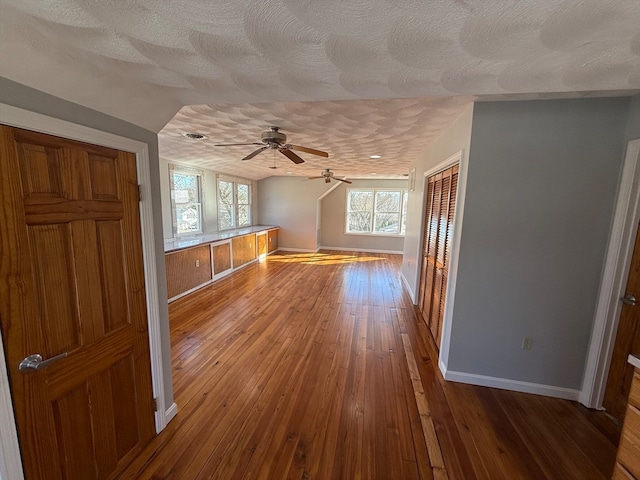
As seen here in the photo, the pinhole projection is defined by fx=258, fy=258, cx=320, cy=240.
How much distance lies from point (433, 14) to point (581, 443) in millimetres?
2605

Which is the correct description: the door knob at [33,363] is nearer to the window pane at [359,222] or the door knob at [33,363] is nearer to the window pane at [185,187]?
the window pane at [185,187]

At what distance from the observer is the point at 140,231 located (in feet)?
4.90

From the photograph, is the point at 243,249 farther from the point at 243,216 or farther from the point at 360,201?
the point at 360,201

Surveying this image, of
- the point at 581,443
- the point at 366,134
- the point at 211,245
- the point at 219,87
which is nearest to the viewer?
the point at 219,87

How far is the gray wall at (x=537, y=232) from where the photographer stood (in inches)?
72.4

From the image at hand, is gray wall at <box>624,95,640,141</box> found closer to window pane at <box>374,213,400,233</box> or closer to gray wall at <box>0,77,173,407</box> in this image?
gray wall at <box>0,77,173,407</box>

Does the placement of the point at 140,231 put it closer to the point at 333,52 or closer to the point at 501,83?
the point at 333,52

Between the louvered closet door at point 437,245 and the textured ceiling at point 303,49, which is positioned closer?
the textured ceiling at point 303,49

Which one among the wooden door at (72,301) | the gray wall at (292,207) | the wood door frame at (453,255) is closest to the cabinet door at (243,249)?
the gray wall at (292,207)

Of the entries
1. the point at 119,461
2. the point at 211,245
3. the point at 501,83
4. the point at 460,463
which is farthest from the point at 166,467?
the point at 211,245

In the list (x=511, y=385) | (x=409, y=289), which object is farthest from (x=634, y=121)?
(x=409, y=289)

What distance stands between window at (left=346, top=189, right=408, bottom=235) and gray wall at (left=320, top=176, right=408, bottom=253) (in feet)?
0.54

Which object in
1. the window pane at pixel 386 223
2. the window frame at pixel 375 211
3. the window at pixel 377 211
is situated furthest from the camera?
the window pane at pixel 386 223

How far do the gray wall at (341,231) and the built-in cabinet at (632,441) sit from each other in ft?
23.0
